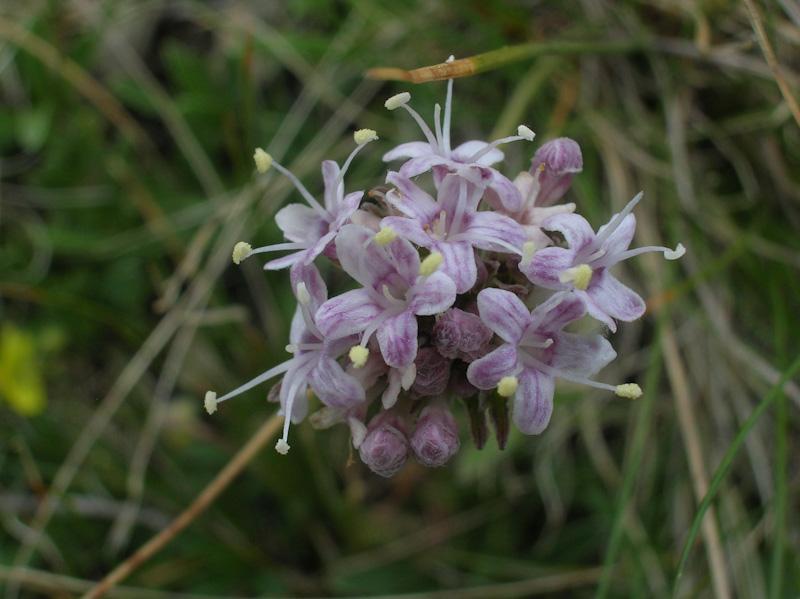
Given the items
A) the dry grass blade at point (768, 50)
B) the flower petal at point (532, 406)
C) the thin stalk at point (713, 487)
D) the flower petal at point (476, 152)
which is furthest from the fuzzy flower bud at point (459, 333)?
the dry grass blade at point (768, 50)

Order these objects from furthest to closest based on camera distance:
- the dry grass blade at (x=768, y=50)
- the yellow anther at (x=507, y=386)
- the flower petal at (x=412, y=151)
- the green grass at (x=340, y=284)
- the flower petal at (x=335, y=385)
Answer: the green grass at (x=340, y=284) → the dry grass blade at (x=768, y=50) → the flower petal at (x=412, y=151) → the flower petal at (x=335, y=385) → the yellow anther at (x=507, y=386)

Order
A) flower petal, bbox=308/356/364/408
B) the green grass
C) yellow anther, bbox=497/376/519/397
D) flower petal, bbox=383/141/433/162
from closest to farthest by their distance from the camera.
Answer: yellow anther, bbox=497/376/519/397
flower petal, bbox=308/356/364/408
flower petal, bbox=383/141/433/162
the green grass

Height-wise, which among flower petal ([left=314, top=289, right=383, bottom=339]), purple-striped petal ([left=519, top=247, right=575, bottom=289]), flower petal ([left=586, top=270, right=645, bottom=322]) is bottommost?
flower petal ([left=586, top=270, right=645, bottom=322])

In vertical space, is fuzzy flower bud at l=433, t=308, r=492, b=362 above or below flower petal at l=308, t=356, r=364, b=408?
above

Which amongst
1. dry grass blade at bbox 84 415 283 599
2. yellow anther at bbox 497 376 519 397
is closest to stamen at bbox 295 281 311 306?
yellow anther at bbox 497 376 519 397

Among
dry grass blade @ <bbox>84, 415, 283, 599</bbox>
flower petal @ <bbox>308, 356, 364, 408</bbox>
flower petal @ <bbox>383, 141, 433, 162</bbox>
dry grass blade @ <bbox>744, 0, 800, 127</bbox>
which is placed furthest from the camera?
dry grass blade @ <bbox>84, 415, 283, 599</bbox>

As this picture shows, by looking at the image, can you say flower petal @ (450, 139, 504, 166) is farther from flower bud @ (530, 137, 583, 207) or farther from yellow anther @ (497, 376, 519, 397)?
yellow anther @ (497, 376, 519, 397)

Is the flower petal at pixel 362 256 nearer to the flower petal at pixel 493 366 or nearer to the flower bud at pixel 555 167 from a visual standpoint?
the flower petal at pixel 493 366

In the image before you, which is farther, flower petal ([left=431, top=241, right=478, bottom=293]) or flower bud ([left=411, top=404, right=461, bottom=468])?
flower bud ([left=411, top=404, right=461, bottom=468])
